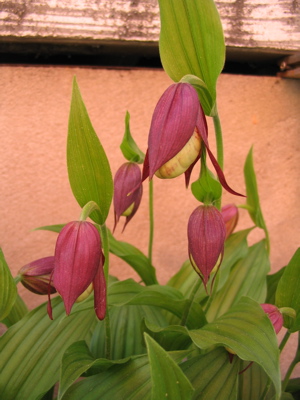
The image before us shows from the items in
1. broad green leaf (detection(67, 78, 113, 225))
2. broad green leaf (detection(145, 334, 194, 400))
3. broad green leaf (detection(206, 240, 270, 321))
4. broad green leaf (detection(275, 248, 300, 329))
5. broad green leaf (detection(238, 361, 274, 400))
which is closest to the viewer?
broad green leaf (detection(145, 334, 194, 400))

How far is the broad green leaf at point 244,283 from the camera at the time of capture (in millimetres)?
953

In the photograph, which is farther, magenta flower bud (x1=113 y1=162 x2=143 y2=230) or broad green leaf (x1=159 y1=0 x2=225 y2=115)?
magenta flower bud (x1=113 y1=162 x2=143 y2=230)

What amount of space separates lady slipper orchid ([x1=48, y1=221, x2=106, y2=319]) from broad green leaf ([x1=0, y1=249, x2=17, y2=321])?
0.17m

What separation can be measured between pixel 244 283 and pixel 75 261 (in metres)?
0.52

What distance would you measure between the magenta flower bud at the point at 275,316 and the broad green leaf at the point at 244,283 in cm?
21

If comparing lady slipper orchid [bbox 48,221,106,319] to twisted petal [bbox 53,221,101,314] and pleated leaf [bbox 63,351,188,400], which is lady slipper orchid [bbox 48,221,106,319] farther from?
pleated leaf [bbox 63,351,188,400]

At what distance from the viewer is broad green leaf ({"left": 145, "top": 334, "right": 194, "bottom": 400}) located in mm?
518

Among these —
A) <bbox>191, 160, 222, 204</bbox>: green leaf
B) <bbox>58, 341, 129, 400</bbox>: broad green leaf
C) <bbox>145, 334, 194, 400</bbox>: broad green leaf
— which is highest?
Answer: <bbox>191, 160, 222, 204</bbox>: green leaf

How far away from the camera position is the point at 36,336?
0.80 metres

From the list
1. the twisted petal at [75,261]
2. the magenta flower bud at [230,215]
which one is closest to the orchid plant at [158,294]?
the twisted petal at [75,261]

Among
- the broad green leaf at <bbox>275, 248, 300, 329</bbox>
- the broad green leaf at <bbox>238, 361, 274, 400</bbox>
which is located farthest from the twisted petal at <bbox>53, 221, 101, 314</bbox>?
the broad green leaf at <bbox>238, 361, 274, 400</bbox>

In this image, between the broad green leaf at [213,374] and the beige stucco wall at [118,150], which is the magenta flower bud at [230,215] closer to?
the beige stucco wall at [118,150]

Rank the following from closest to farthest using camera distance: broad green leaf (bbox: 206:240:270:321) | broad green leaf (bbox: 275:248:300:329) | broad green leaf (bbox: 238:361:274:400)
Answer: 1. broad green leaf (bbox: 275:248:300:329)
2. broad green leaf (bbox: 238:361:274:400)
3. broad green leaf (bbox: 206:240:270:321)

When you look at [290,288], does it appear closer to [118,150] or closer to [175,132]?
[175,132]
